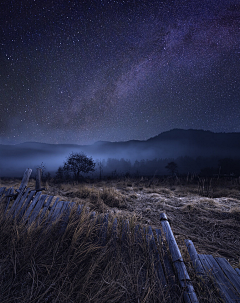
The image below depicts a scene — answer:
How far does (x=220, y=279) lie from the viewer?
202 cm

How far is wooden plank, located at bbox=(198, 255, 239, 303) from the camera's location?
1.76 m

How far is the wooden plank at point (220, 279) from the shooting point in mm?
1764

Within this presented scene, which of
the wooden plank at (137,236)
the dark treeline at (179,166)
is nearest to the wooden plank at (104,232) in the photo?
the wooden plank at (137,236)

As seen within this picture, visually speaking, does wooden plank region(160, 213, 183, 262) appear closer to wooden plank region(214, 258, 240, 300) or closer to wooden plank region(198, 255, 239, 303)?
wooden plank region(198, 255, 239, 303)

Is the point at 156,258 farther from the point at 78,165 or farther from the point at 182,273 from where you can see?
the point at 78,165

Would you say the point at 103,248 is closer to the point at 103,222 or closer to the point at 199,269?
the point at 103,222

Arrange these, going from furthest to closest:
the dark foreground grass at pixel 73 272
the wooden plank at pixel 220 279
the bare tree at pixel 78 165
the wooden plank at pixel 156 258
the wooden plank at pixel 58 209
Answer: the bare tree at pixel 78 165
the wooden plank at pixel 58 209
the wooden plank at pixel 156 258
the wooden plank at pixel 220 279
the dark foreground grass at pixel 73 272

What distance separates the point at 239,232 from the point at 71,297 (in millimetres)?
5332

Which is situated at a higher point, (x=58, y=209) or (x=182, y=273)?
(x=58, y=209)

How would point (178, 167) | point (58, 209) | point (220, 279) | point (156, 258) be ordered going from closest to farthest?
point (220, 279) → point (156, 258) → point (58, 209) → point (178, 167)

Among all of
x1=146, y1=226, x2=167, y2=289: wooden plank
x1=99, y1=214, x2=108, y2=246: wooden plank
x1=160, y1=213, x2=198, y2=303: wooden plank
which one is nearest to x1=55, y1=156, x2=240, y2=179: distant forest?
x1=99, y1=214, x2=108, y2=246: wooden plank

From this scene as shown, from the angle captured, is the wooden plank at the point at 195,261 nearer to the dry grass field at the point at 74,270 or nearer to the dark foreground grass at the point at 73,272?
the dry grass field at the point at 74,270

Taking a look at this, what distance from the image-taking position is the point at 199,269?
2.10 meters

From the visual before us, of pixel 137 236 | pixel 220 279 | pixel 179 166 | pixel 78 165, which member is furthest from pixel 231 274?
pixel 179 166
